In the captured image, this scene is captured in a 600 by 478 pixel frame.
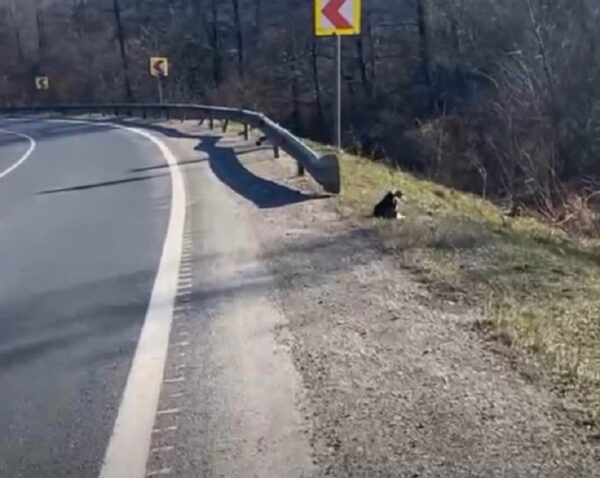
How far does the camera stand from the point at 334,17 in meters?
15.8

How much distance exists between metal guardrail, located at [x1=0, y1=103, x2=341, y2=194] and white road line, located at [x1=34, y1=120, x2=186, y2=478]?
3469mm

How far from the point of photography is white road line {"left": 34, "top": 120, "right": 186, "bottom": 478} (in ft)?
15.4

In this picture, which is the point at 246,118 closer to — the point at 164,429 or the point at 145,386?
the point at 145,386

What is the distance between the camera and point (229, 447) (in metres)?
4.82

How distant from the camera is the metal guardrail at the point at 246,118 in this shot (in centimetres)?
1302

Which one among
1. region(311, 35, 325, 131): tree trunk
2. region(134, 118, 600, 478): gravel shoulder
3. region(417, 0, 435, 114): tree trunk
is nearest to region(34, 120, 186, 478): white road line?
region(134, 118, 600, 478): gravel shoulder

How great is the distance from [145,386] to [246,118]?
719 inches

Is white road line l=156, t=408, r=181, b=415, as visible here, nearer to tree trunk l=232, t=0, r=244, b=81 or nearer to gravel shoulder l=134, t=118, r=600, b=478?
gravel shoulder l=134, t=118, r=600, b=478

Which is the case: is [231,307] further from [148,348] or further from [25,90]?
[25,90]

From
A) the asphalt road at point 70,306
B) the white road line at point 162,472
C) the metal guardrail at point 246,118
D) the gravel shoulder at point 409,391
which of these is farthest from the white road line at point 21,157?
the white road line at point 162,472

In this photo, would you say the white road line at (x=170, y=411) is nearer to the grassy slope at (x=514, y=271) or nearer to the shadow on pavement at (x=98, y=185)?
the grassy slope at (x=514, y=271)

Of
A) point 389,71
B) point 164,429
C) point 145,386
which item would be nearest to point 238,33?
point 389,71

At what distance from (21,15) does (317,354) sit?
83.3 metres

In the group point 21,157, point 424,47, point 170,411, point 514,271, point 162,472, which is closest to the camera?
point 162,472
